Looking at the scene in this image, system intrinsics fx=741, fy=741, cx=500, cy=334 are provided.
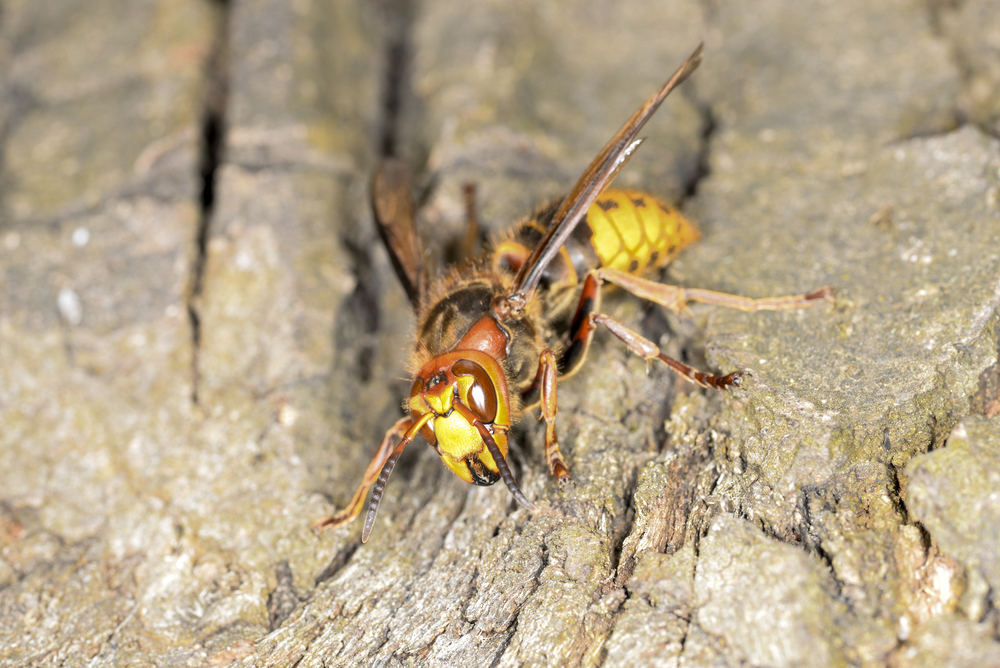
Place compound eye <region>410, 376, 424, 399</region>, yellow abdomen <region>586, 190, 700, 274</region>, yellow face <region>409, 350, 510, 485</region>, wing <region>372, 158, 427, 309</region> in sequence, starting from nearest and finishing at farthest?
yellow face <region>409, 350, 510, 485</region> → compound eye <region>410, 376, 424, 399</region> → yellow abdomen <region>586, 190, 700, 274</region> → wing <region>372, 158, 427, 309</region>

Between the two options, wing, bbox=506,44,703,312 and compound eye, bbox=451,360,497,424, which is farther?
wing, bbox=506,44,703,312

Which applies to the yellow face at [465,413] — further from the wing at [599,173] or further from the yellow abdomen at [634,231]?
the yellow abdomen at [634,231]

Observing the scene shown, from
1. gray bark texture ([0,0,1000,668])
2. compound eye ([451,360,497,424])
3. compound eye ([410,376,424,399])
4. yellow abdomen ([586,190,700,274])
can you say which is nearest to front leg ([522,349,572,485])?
gray bark texture ([0,0,1000,668])

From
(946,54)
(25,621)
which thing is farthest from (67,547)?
(946,54)

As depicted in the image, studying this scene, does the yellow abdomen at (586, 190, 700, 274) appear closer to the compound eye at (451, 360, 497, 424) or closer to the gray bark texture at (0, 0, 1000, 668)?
the gray bark texture at (0, 0, 1000, 668)

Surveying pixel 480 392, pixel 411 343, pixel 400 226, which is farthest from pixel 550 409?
pixel 400 226

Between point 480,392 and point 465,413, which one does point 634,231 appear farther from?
point 465,413

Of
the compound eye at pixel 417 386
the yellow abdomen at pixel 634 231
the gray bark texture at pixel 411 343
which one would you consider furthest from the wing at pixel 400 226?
the yellow abdomen at pixel 634 231
